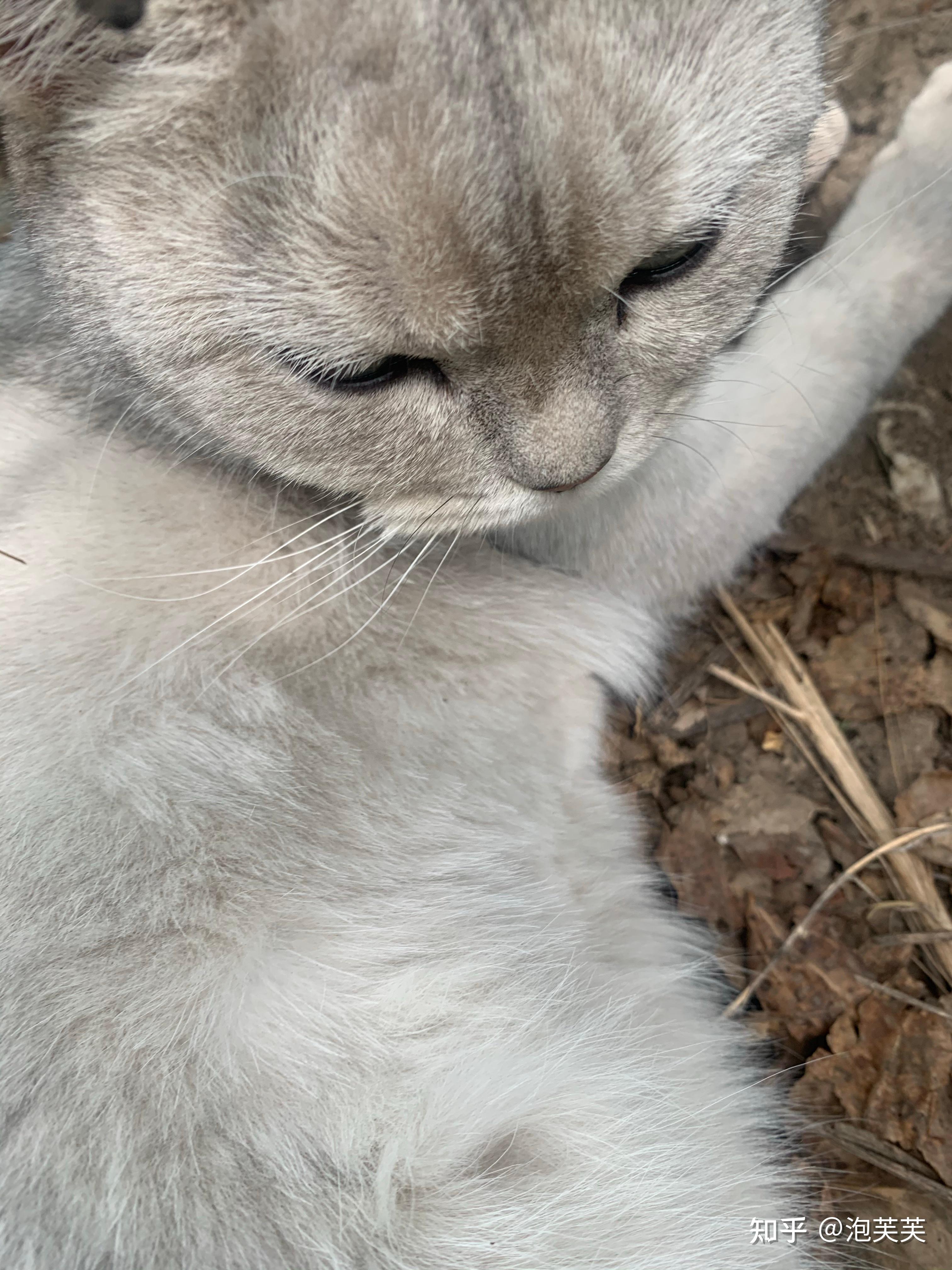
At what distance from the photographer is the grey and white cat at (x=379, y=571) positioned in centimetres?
104

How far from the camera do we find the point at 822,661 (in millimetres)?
2076

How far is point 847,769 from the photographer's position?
1.99 m

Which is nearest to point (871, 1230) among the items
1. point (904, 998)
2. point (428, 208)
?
point (904, 998)

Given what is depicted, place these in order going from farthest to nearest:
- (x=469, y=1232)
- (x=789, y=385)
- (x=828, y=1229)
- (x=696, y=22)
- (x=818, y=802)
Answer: (x=818, y=802), (x=789, y=385), (x=828, y=1229), (x=469, y=1232), (x=696, y=22)

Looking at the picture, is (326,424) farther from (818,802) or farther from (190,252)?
(818,802)

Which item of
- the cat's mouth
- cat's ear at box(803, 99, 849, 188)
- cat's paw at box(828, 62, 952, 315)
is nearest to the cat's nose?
the cat's mouth

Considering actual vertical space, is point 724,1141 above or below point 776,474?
below

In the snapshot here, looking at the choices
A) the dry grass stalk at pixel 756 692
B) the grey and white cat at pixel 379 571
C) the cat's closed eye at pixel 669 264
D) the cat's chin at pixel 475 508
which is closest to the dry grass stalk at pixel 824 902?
the grey and white cat at pixel 379 571

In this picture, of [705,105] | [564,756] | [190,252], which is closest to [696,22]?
[705,105]

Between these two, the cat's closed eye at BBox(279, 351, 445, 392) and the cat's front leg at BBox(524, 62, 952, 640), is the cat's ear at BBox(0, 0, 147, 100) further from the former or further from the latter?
the cat's front leg at BBox(524, 62, 952, 640)


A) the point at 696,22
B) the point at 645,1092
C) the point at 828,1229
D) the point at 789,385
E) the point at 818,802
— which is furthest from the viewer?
the point at 818,802

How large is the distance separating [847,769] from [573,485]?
3.41 ft

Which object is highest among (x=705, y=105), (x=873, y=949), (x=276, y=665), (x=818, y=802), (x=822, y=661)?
(x=705, y=105)

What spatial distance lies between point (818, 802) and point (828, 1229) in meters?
0.78
